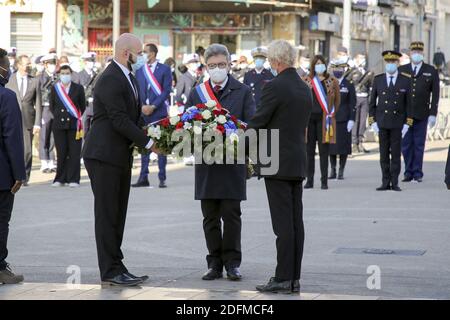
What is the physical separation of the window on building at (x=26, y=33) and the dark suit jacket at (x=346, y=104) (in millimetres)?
18635

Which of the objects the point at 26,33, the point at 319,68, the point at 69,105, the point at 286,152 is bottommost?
the point at 69,105

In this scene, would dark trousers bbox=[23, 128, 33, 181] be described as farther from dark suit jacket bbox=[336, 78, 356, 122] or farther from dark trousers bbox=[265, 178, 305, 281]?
dark trousers bbox=[265, 178, 305, 281]

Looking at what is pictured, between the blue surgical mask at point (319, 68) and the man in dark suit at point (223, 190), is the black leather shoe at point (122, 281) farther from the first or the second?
the blue surgical mask at point (319, 68)

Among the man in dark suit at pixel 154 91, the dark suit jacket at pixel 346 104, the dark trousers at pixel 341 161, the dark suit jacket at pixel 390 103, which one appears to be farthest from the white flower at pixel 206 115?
the dark suit jacket at pixel 346 104

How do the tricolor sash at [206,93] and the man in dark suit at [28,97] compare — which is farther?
the man in dark suit at [28,97]

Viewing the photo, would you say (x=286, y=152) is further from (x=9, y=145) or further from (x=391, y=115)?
(x=391, y=115)

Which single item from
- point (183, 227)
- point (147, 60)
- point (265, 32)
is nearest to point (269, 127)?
point (183, 227)

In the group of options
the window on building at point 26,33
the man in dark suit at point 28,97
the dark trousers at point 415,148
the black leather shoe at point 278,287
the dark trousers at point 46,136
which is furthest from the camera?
the window on building at point 26,33

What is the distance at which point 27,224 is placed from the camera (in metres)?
14.7

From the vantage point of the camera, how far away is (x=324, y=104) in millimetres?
19703

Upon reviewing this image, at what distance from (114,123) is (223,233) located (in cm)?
147

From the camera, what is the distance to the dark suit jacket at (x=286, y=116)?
1000cm

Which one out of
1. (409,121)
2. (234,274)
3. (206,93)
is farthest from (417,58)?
(234,274)
